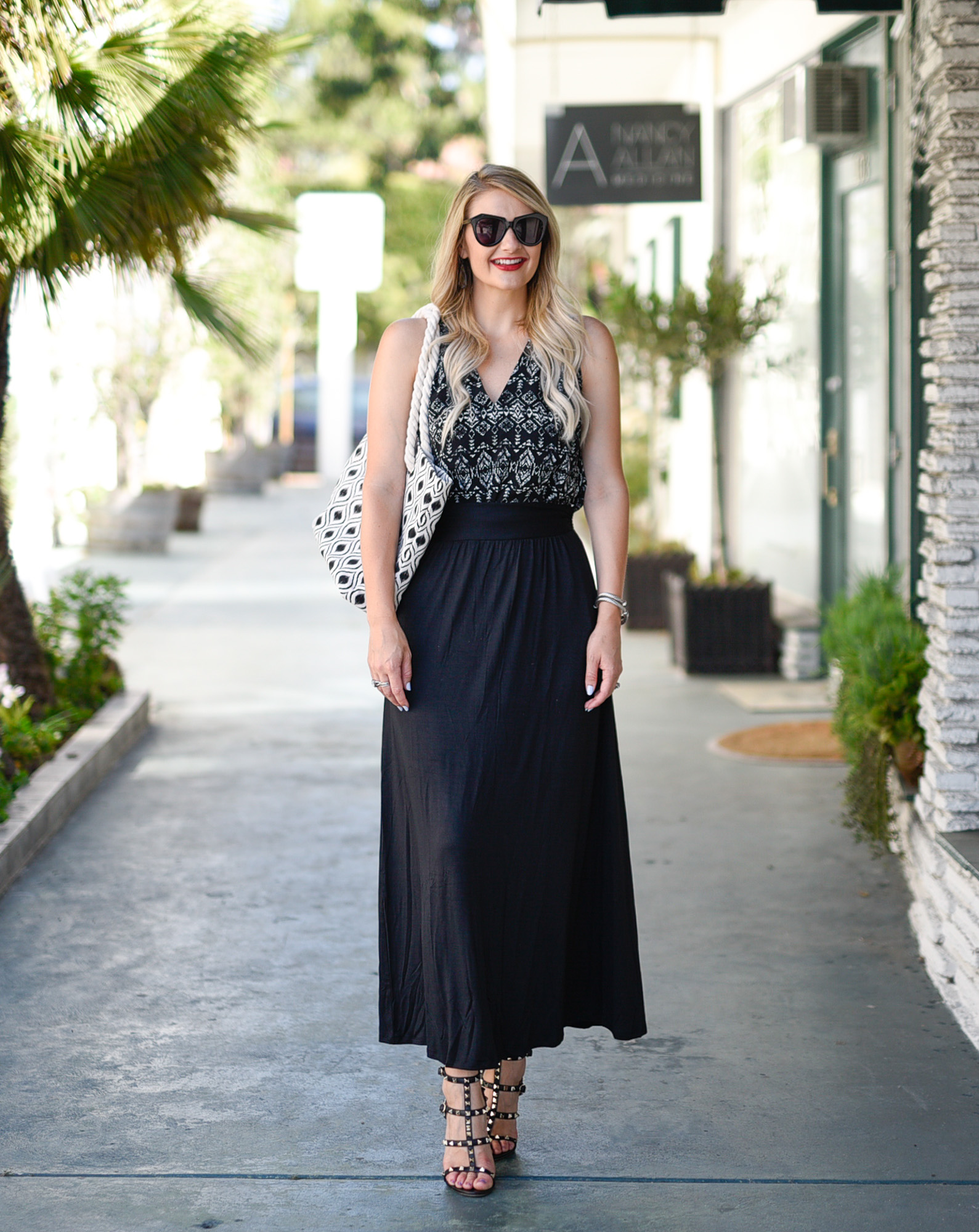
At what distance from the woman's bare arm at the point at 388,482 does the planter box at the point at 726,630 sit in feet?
19.6

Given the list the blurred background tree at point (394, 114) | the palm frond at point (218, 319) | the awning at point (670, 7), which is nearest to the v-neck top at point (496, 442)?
the awning at point (670, 7)

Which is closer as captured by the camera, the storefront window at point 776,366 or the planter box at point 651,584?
the storefront window at point 776,366

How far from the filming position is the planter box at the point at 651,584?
35.2 ft

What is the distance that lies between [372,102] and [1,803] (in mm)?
30336

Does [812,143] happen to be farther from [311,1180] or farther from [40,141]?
[311,1180]

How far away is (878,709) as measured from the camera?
193 inches

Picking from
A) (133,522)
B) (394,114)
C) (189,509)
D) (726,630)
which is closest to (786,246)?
(726,630)

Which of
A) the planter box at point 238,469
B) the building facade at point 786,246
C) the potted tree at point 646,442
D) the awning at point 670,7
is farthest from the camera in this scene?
the planter box at point 238,469

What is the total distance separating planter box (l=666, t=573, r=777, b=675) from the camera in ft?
29.1

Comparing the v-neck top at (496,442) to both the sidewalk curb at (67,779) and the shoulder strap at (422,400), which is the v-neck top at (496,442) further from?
the sidewalk curb at (67,779)

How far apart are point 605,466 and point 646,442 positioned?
33.3 feet

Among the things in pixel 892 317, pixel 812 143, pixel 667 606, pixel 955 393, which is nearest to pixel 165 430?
pixel 667 606

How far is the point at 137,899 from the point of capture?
4883mm

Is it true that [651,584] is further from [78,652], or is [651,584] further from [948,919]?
[948,919]
